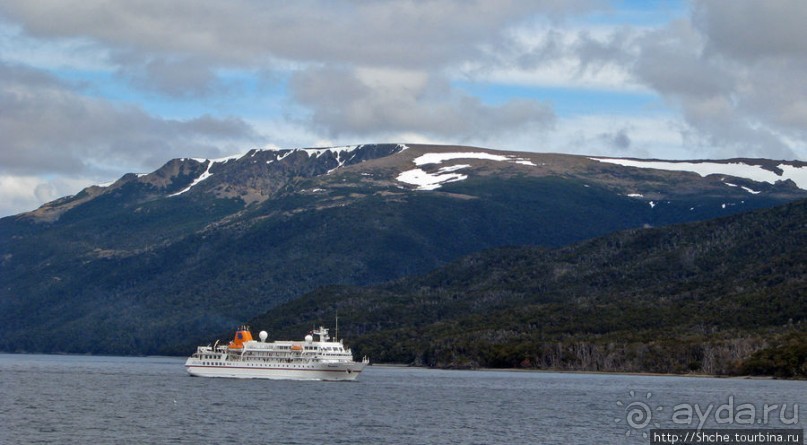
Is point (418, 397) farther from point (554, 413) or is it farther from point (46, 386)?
point (46, 386)

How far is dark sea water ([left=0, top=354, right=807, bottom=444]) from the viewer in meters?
120

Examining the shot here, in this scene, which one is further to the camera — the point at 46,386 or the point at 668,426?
the point at 46,386

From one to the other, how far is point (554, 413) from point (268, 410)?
31.6 m

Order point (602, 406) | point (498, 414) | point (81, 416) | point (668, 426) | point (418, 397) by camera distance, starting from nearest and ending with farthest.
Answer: point (668, 426) < point (81, 416) < point (498, 414) < point (602, 406) < point (418, 397)

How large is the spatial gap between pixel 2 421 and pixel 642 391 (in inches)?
3660

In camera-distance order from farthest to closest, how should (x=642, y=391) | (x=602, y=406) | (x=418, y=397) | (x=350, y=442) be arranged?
(x=642, y=391)
(x=418, y=397)
(x=602, y=406)
(x=350, y=442)

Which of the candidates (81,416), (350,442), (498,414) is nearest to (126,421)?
(81,416)

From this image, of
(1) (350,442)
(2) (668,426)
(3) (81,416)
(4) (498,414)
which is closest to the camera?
(1) (350,442)

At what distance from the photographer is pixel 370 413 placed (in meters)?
146

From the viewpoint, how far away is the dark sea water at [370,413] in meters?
120

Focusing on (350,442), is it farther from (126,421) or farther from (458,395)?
(458,395)

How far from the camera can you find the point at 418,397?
174 m

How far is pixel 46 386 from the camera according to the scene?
195m

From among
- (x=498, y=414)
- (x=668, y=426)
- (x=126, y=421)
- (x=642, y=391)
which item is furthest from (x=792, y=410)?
(x=126, y=421)
